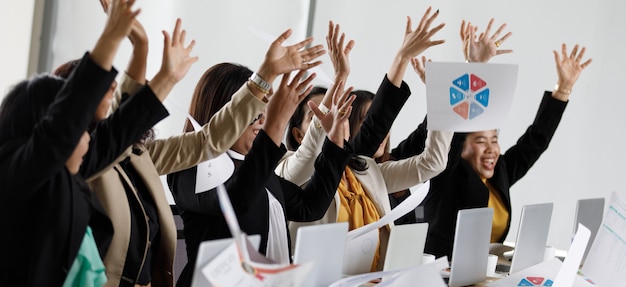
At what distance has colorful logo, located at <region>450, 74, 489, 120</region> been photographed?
2.93 m

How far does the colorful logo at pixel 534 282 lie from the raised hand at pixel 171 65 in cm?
114

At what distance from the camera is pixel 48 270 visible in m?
1.56

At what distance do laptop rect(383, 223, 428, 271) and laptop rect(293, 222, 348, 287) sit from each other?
0.39m

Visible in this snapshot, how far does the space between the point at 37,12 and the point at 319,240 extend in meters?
2.54

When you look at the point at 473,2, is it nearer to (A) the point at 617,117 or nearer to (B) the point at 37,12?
(A) the point at 617,117

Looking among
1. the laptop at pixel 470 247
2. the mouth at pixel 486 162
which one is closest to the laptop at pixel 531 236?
the laptop at pixel 470 247

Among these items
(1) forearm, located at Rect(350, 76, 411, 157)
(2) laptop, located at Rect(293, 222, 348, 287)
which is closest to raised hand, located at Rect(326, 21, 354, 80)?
(1) forearm, located at Rect(350, 76, 411, 157)

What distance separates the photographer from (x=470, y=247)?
8.32 feet

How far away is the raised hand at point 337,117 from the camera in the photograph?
2.66 meters

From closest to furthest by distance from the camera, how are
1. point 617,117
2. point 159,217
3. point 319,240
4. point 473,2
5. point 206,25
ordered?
1. point 319,240
2. point 159,217
3. point 206,25
4. point 617,117
5. point 473,2

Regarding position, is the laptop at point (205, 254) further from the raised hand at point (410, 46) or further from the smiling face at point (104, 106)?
the raised hand at point (410, 46)

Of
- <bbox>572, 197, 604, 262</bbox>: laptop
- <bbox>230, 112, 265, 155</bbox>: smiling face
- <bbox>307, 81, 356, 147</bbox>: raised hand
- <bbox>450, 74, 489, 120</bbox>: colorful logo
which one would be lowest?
<bbox>572, 197, 604, 262</bbox>: laptop

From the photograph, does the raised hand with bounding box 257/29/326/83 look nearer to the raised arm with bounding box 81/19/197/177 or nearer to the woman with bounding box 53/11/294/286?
the woman with bounding box 53/11/294/286

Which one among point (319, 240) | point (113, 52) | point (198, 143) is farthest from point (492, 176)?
point (113, 52)
